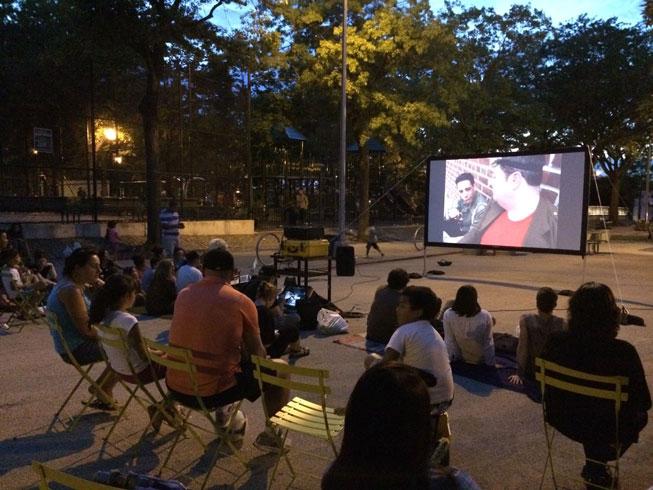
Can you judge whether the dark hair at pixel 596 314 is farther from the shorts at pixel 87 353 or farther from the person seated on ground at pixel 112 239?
the person seated on ground at pixel 112 239

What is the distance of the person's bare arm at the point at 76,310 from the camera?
4535 mm

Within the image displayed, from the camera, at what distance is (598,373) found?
10.7 ft

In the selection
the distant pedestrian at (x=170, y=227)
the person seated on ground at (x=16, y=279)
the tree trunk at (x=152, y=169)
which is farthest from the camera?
the tree trunk at (x=152, y=169)

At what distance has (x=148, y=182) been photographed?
17.6 meters

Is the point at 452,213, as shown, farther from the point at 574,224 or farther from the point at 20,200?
the point at 20,200

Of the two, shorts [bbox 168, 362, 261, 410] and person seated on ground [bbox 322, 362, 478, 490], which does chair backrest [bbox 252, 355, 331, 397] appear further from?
person seated on ground [bbox 322, 362, 478, 490]

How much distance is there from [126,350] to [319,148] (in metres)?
25.2

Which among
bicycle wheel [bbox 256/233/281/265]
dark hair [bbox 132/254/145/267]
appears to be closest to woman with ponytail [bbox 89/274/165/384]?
dark hair [bbox 132/254/145/267]

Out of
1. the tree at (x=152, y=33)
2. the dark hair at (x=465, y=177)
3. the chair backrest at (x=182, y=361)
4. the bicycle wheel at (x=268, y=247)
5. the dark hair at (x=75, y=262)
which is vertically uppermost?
the tree at (x=152, y=33)

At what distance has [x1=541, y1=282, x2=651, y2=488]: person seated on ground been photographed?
3.21 m

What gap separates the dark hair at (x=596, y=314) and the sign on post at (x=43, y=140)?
19.4m

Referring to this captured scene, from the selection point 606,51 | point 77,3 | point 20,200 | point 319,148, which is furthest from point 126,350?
point 606,51

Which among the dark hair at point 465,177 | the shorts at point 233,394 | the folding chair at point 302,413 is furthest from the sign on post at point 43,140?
the folding chair at point 302,413

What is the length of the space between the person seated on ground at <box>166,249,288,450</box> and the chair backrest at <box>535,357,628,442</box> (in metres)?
1.76
